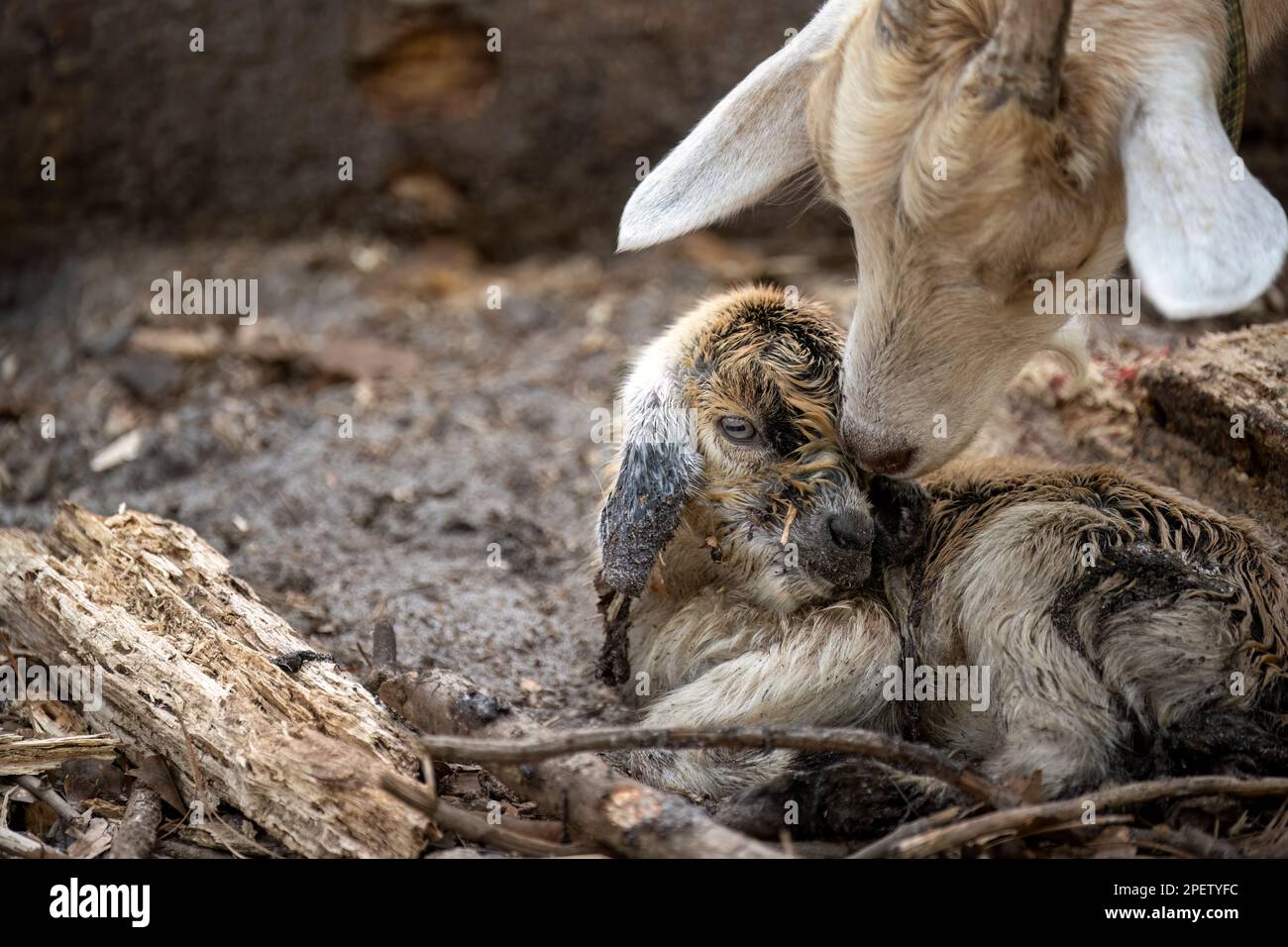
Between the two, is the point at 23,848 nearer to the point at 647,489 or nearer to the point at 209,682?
the point at 209,682

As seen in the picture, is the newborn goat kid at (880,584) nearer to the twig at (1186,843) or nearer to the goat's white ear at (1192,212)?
the twig at (1186,843)

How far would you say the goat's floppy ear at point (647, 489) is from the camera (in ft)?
12.2

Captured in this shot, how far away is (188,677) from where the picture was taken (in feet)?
11.4

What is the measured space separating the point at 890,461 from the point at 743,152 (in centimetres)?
112

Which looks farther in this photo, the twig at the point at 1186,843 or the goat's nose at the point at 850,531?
the goat's nose at the point at 850,531

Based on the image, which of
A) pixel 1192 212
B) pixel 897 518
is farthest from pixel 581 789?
pixel 1192 212

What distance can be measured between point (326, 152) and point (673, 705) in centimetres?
467

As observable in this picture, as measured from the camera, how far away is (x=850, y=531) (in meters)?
3.60

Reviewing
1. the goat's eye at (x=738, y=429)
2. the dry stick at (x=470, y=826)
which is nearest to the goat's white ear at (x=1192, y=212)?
the goat's eye at (x=738, y=429)

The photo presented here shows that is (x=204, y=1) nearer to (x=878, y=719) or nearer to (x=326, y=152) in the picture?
(x=326, y=152)

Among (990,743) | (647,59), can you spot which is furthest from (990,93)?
(647,59)

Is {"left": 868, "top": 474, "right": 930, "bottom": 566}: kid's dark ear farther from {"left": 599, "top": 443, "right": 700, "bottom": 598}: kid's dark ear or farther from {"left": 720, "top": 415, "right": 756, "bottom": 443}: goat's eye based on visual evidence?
{"left": 599, "top": 443, "right": 700, "bottom": 598}: kid's dark ear

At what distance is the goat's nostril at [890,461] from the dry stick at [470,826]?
127 cm

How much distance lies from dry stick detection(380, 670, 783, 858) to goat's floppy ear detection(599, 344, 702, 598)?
574 millimetres
